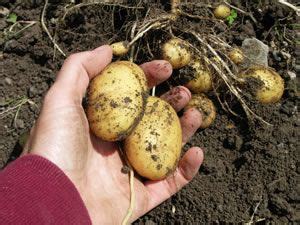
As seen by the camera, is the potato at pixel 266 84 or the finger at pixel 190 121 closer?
the finger at pixel 190 121

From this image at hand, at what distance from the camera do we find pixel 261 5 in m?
2.84

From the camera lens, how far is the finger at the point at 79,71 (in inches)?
77.7

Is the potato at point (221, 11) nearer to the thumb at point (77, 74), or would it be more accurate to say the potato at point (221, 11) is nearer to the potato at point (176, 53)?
the potato at point (176, 53)

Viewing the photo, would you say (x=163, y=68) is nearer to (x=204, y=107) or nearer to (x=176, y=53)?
(x=176, y=53)

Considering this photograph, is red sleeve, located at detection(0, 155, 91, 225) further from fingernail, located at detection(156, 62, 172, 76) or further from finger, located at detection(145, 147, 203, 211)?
fingernail, located at detection(156, 62, 172, 76)

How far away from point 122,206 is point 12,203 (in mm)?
567

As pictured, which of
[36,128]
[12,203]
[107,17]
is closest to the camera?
[12,203]

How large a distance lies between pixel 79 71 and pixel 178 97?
55 cm

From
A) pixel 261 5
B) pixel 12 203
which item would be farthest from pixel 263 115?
pixel 12 203

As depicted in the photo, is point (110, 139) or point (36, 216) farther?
point (110, 139)

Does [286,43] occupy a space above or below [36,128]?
below

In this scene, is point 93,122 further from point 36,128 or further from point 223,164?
point 223,164

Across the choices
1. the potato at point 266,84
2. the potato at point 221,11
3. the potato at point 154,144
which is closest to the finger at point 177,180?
the potato at point 154,144

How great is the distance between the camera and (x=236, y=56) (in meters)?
2.51
